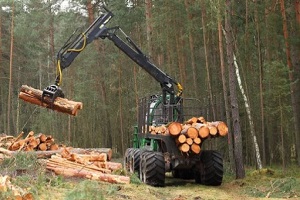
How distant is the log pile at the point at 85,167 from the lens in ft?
33.9

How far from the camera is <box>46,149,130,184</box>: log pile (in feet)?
33.9

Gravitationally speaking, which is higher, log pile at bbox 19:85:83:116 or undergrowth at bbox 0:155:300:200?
log pile at bbox 19:85:83:116

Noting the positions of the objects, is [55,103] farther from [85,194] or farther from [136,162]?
[85,194]

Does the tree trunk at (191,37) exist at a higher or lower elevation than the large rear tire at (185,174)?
higher

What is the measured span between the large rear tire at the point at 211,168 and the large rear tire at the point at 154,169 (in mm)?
1255

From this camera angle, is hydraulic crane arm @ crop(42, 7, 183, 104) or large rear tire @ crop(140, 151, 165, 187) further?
hydraulic crane arm @ crop(42, 7, 183, 104)

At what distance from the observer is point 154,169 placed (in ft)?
36.6

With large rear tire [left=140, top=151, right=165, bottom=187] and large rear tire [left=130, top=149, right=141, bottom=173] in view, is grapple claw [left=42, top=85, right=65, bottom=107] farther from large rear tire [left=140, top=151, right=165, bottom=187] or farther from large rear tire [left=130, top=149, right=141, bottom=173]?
large rear tire [left=130, top=149, right=141, bottom=173]

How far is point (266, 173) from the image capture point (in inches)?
533

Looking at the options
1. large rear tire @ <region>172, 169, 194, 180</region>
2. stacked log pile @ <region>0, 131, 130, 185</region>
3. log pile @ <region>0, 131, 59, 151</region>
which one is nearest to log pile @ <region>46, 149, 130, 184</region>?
stacked log pile @ <region>0, 131, 130, 185</region>

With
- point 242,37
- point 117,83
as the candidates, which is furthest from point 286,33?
point 117,83

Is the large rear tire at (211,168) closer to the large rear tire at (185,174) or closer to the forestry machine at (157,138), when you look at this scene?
the forestry machine at (157,138)

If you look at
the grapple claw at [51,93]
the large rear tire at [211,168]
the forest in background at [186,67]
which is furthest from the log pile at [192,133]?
the grapple claw at [51,93]

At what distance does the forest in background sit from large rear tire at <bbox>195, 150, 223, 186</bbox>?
1207 mm
